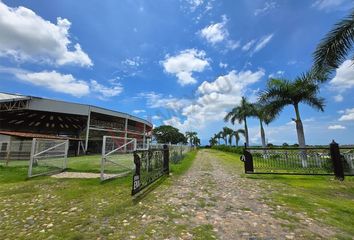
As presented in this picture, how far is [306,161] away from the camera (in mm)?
10625

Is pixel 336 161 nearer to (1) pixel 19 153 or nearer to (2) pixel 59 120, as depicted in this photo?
(1) pixel 19 153

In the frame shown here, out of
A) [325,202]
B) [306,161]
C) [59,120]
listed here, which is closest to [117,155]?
[325,202]

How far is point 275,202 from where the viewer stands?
5.58m

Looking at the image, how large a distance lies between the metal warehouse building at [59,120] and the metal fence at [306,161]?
83.4ft

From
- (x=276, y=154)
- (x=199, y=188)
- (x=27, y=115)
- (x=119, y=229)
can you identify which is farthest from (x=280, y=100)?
(x=27, y=115)

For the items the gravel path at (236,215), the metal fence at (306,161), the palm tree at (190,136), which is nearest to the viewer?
the gravel path at (236,215)

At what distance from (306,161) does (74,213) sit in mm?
11144

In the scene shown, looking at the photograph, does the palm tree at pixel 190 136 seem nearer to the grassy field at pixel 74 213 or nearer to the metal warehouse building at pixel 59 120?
the metal warehouse building at pixel 59 120

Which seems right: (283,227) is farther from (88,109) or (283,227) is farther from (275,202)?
(88,109)

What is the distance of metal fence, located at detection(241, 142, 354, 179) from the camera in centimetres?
918

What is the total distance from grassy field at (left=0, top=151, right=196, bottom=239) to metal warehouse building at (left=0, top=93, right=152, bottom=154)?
67.1 feet

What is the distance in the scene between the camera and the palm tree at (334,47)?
7.50 metres

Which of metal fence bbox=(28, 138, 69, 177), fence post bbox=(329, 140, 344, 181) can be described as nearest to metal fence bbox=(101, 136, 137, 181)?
metal fence bbox=(28, 138, 69, 177)

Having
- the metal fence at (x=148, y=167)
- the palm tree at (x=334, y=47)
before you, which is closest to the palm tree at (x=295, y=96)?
the palm tree at (x=334, y=47)
